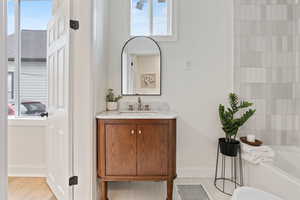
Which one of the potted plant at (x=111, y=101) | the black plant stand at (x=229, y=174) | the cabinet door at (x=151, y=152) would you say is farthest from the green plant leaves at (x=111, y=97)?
the black plant stand at (x=229, y=174)

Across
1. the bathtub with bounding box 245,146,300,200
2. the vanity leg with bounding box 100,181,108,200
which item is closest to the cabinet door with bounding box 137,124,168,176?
the vanity leg with bounding box 100,181,108,200

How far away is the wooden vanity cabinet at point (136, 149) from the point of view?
1.96m

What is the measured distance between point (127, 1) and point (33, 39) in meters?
1.53

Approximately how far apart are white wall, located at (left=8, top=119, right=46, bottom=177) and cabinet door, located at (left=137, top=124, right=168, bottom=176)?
61.9 inches

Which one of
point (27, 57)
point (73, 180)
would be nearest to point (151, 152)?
point (73, 180)

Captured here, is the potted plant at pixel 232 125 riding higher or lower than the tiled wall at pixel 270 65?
lower

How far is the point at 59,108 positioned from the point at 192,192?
69.5 inches

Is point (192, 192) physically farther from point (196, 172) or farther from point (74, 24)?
point (74, 24)

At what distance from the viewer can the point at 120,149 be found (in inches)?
77.1

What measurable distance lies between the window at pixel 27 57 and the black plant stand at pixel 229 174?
2.61m

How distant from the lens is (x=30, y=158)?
8.89 feet

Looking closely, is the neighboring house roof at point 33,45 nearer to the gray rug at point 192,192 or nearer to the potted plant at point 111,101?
the potted plant at point 111,101

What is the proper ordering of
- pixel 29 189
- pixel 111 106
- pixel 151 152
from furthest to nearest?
pixel 111 106 → pixel 29 189 → pixel 151 152

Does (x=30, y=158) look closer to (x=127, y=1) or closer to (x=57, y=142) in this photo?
(x=57, y=142)
